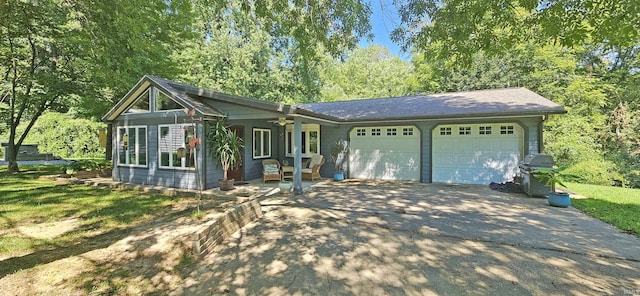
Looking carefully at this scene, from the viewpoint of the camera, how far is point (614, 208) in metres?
6.08

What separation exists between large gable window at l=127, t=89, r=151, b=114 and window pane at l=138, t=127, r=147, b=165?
606 millimetres

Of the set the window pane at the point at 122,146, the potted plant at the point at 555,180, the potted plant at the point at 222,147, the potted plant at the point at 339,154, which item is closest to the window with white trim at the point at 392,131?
the potted plant at the point at 339,154

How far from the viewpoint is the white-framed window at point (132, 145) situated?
30.2ft

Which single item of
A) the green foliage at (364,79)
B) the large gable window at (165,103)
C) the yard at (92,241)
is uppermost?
the green foliage at (364,79)

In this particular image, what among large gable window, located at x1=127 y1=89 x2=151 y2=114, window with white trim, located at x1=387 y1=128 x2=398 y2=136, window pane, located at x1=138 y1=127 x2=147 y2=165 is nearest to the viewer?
large gable window, located at x1=127 y1=89 x2=151 y2=114

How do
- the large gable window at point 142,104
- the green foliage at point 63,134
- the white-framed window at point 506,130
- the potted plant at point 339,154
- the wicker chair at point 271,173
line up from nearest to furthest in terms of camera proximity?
1. the white-framed window at point 506,130
2. the large gable window at point 142,104
3. the wicker chair at point 271,173
4. the potted plant at point 339,154
5. the green foliage at point 63,134

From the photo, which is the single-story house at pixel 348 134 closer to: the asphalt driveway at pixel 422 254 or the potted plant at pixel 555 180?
the potted plant at pixel 555 180

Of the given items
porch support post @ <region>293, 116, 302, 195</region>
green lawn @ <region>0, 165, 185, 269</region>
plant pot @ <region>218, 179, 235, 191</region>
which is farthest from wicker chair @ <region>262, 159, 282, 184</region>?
green lawn @ <region>0, 165, 185, 269</region>

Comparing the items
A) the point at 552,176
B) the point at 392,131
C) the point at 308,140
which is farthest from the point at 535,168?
the point at 308,140

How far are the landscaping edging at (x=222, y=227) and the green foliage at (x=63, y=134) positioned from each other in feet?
68.5

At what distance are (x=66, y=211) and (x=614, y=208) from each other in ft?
38.4

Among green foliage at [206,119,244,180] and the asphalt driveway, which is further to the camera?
green foliage at [206,119,244,180]

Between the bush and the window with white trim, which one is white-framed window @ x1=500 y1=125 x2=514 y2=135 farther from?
the bush

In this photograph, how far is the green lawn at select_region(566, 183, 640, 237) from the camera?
4.95 m
